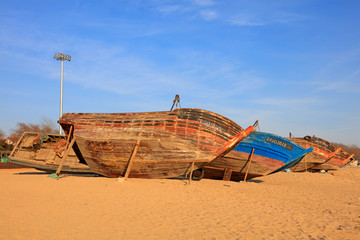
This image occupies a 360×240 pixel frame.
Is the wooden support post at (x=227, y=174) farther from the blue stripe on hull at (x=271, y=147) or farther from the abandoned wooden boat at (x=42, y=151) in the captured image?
the abandoned wooden boat at (x=42, y=151)

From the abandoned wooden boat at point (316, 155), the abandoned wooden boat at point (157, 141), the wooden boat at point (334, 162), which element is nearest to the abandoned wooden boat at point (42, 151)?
the abandoned wooden boat at point (157, 141)

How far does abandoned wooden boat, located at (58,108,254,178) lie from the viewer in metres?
13.6

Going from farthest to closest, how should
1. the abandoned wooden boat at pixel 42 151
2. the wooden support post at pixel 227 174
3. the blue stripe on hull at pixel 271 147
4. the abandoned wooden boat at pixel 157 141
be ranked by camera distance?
the abandoned wooden boat at pixel 42 151 < the wooden support post at pixel 227 174 < the blue stripe on hull at pixel 271 147 < the abandoned wooden boat at pixel 157 141

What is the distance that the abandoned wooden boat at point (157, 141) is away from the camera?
13.6 m

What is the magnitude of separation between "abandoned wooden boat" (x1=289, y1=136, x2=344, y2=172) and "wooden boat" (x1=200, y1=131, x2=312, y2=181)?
37.4 ft

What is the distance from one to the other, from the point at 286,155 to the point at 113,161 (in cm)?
941

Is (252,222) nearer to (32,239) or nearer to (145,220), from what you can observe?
(145,220)

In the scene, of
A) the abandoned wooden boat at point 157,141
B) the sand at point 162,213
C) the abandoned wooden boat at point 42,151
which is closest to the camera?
the sand at point 162,213

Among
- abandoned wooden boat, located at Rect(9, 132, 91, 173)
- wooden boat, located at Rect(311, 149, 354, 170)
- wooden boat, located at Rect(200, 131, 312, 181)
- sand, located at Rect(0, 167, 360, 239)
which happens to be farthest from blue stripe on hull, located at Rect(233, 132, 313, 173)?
wooden boat, located at Rect(311, 149, 354, 170)

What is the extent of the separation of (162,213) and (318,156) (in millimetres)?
22337

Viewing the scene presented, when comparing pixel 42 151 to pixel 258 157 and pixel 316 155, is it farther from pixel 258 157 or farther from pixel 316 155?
pixel 316 155

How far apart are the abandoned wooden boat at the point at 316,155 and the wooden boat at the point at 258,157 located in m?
11.4

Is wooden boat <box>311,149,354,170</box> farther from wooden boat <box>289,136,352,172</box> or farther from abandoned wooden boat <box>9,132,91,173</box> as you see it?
abandoned wooden boat <box>9,132,91,173</box>

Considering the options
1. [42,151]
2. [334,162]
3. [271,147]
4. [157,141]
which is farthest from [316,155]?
[42,151]
